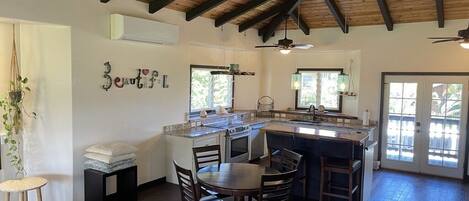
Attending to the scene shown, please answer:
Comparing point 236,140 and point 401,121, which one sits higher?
point 401,121

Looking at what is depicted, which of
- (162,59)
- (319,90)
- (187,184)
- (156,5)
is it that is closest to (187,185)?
(187,184)

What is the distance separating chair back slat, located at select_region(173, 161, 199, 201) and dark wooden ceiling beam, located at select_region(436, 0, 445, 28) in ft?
15.8

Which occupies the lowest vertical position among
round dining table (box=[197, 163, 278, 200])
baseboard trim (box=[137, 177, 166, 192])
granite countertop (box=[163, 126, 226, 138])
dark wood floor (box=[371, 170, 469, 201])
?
dark wood floor (box=[371, 170, 469, 201])

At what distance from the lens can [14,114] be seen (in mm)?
4512

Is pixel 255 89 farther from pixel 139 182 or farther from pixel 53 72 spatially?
pixel 53 72

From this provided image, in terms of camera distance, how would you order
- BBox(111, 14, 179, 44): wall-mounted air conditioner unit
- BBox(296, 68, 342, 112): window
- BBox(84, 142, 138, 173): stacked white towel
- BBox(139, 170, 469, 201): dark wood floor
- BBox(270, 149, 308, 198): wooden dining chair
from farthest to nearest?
BBox(296, 68, 342, 112): window < BBox(139, 170, 469, 201): dark wood floor < BBox(111, 14, 179, 44): wall-mounted air conditioner unit < BBox(84, 142, 138, 173): stacked white towel < BBox(270, 149, 308, 198): wooden dining chair

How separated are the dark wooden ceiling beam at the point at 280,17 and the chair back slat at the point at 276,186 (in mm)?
3733

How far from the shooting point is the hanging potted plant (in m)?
4.39

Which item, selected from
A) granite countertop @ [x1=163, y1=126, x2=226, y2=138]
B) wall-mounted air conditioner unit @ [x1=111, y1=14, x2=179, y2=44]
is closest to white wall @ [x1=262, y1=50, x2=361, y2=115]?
granite countertop @ [x1=163, y1=126, x2=226, y2=138]

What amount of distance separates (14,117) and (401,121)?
6468mm

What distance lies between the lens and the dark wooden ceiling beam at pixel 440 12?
574cm

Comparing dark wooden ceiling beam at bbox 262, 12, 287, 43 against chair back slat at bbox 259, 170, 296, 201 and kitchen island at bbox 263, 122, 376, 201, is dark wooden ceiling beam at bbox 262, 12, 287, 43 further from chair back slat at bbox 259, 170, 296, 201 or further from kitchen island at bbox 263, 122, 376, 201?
chair back slat at bbox 259, 170, 296, 201

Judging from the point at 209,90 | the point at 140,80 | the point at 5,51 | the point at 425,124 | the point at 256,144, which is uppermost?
the point at 5,51

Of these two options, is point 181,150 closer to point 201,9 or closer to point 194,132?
point 194,132
